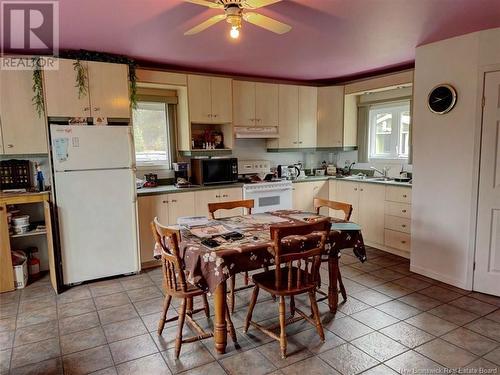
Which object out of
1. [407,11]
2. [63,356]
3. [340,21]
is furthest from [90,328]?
[407,11]

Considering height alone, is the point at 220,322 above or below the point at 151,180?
below

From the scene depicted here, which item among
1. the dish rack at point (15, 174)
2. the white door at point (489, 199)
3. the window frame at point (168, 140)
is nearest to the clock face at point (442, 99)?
the white door at point (489, 199)

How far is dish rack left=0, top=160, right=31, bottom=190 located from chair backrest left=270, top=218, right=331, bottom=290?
3061mm

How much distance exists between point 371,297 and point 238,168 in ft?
8.41

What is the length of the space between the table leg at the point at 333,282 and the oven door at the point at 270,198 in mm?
1942

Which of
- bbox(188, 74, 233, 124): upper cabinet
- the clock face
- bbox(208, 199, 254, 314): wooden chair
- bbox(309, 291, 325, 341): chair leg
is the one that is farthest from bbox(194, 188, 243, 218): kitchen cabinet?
the clock face

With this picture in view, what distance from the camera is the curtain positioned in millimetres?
5262

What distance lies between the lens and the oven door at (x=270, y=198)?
461 centimetres

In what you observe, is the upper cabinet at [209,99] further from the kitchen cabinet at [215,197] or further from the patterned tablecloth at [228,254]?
the patterned tablecloth at [228,254]

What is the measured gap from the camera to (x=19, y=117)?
343 cm

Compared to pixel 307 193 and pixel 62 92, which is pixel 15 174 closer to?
pixel 62 92

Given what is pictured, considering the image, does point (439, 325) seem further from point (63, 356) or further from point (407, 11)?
point (63, 356)

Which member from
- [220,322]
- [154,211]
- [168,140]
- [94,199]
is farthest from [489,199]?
[94,199]

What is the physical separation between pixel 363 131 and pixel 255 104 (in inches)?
69.9
